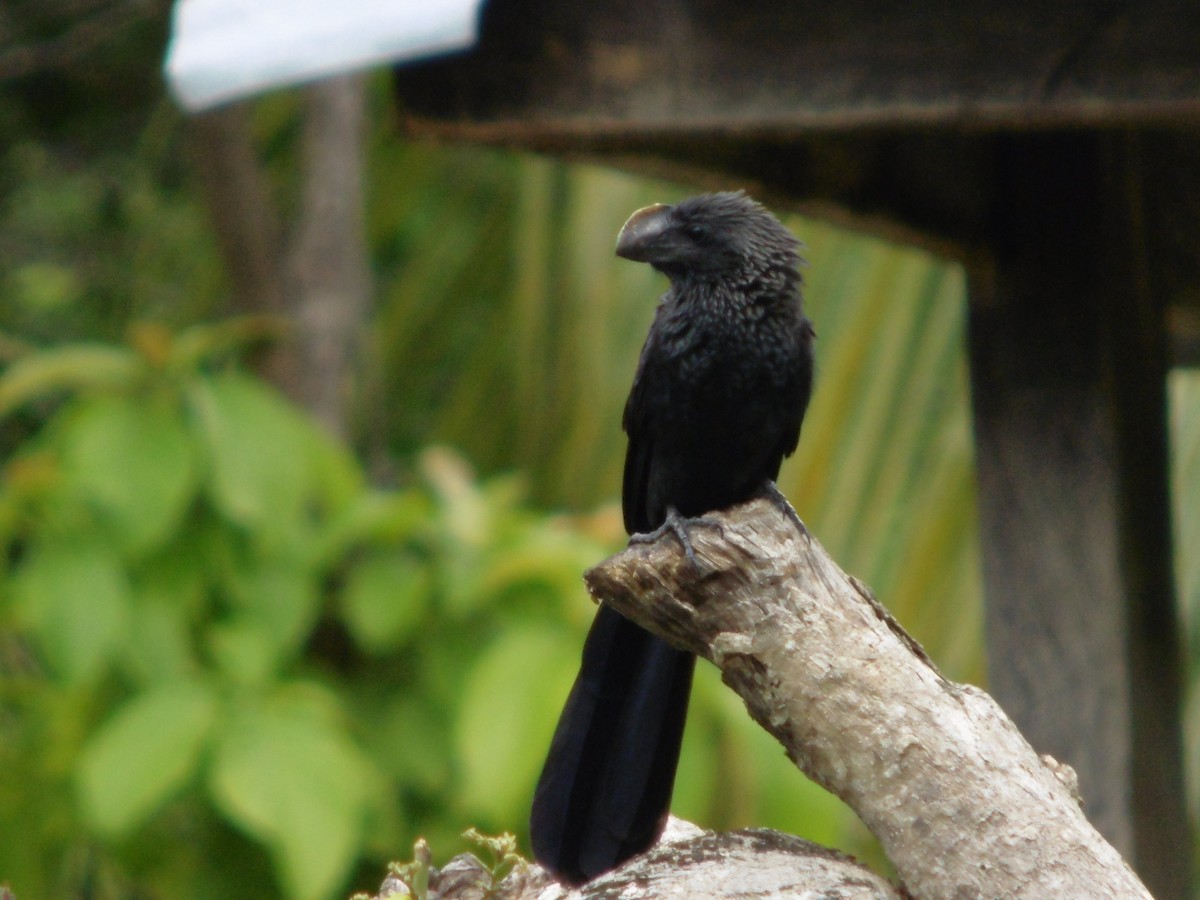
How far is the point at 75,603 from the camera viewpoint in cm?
301

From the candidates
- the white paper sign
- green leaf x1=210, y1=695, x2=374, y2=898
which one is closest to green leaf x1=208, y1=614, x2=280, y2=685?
green leaf x1=210, y1=695, x2=374, y2=898

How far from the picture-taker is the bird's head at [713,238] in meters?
2.36

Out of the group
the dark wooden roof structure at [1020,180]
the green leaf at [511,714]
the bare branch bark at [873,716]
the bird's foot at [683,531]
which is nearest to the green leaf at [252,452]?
the green leaf at [511,714]

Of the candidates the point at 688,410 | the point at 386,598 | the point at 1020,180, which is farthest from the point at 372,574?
the point at 1020,180

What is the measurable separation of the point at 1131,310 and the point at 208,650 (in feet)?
7.02

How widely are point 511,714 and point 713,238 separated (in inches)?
43.4

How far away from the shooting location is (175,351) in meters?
3.29

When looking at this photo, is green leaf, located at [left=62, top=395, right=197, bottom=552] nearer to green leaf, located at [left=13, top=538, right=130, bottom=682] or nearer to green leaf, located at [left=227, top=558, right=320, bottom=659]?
green leaf, located at [left=13, top=538, right=130, bottom=682]

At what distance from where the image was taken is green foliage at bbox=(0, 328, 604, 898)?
2.84 meters

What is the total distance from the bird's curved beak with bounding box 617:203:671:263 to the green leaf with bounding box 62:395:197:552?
4.21 ft

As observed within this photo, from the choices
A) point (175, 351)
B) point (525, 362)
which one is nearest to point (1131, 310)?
point (175, 351)

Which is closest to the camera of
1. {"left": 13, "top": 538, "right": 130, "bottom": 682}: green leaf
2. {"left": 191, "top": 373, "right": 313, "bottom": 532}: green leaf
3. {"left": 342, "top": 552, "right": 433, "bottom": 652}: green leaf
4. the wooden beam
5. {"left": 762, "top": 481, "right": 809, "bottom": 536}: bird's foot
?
the wooden beam

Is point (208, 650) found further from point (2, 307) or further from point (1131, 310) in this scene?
point (2, 307)

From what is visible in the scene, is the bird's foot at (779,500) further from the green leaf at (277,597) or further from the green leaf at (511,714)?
the green leaf at (277,597)
